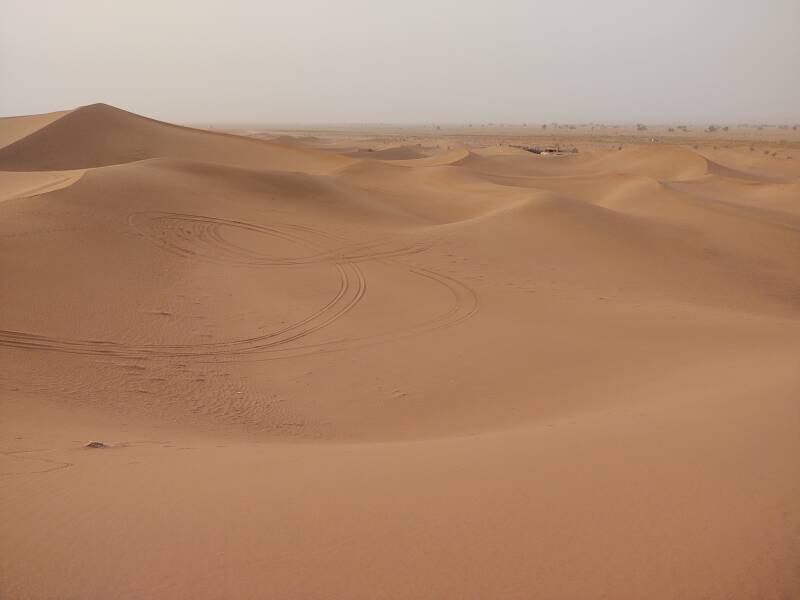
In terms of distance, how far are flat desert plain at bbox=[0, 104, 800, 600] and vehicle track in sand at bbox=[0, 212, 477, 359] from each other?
0.05 meters

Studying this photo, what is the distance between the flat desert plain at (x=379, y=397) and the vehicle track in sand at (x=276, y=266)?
5 cm

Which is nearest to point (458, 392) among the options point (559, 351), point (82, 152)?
point (559, 351)

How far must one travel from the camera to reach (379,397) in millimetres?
6250

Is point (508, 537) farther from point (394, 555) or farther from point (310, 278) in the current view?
point (310, 278)

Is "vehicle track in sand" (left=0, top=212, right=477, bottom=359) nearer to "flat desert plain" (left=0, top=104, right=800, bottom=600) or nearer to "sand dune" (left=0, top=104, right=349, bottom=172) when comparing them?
"flat desert plain" (left=0, top=104, right=800, bottom=600)

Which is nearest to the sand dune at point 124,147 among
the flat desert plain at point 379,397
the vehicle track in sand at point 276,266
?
the flat desert plain at point 379,397

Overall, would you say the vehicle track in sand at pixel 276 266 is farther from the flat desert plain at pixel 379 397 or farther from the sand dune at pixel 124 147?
the sand dune at pixel 124 147

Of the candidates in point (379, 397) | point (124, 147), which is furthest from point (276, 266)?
point (124, 147)

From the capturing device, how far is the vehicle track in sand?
660 centimetres

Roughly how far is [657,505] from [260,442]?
9.75 feet

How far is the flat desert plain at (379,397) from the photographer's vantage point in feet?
8.02

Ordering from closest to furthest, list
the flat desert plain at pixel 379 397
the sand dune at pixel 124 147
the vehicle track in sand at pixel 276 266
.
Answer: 1. the flat desert plain at pixel 379 397
2. the vehicle track in sand at pixel 276 266
3. the sand dune at pixel 124 147

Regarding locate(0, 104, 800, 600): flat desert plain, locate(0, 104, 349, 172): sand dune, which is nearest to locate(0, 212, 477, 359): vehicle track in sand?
locate(0, 104, 800, 600): flat desert plain

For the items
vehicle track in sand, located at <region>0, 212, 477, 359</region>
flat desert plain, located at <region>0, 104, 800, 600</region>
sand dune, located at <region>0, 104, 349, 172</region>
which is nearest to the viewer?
flat desert plain, located at <region>0, 104, 800, 600</region>
